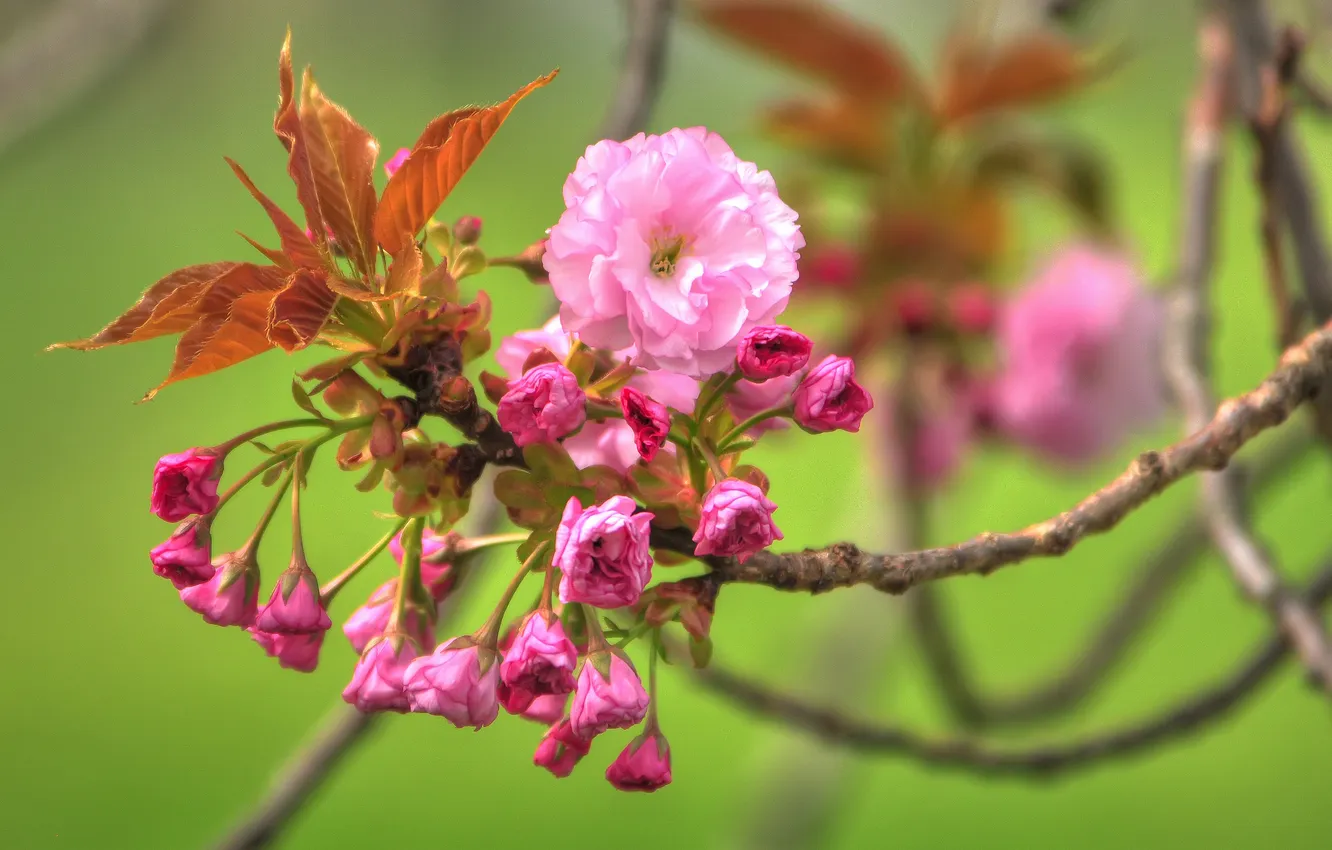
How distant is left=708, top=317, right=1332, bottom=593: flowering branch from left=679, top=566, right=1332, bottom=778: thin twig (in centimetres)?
31

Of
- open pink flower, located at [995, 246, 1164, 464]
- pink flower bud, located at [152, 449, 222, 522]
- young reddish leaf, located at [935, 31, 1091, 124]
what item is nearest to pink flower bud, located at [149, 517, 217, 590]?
pink flower bud, located at [152, 449, 222, 522]

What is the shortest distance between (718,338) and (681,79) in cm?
380

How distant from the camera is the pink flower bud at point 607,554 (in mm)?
304

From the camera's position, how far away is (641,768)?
346mm

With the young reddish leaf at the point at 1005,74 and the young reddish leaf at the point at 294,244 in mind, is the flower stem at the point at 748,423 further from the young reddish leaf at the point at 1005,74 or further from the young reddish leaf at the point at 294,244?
the young reddish leaf at the point at 1005,74

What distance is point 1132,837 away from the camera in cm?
159

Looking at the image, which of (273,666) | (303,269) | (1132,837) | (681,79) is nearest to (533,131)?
(681,79)

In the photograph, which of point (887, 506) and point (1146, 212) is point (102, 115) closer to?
point (1146, 212)

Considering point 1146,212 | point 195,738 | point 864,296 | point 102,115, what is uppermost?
point 1146,212

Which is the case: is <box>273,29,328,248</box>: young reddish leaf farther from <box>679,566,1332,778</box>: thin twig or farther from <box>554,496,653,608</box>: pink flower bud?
<box>679,566,1332,778</box>: thin twig

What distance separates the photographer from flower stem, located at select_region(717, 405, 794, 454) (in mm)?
358

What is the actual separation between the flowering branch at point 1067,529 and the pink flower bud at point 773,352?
6 centimetres

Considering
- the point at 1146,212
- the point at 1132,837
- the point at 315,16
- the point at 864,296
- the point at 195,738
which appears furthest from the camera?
the point at 315,16

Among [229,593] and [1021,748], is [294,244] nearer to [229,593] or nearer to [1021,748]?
[229,593]
